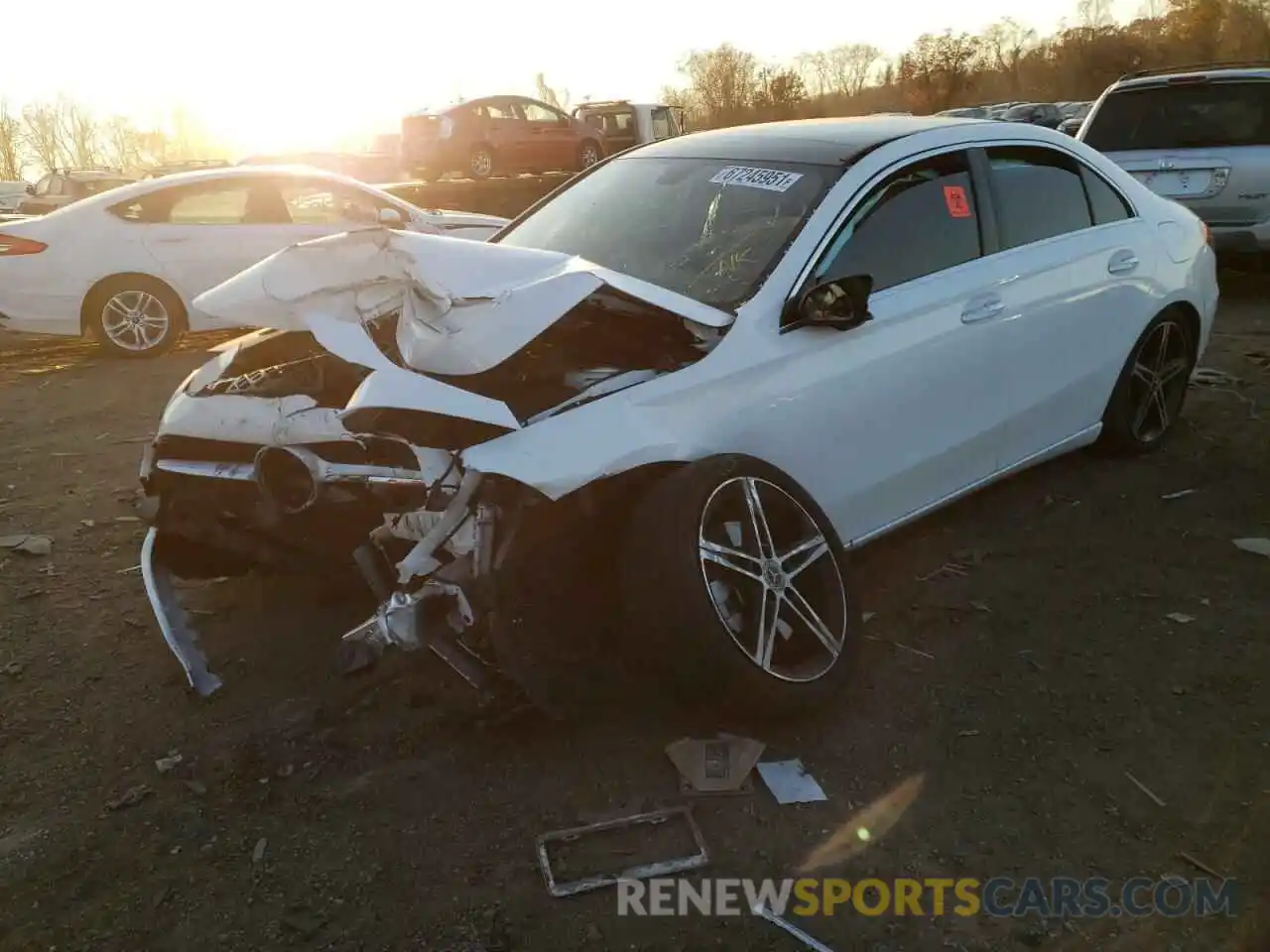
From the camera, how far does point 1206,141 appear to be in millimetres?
8758

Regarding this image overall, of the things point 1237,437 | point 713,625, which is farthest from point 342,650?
point 1237,437

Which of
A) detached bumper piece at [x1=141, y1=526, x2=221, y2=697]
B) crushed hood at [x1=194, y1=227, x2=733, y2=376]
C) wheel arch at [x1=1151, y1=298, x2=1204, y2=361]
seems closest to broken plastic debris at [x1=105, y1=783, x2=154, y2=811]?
detached bumper piece at [x1=141, y1=526, x2=221, y2=697]

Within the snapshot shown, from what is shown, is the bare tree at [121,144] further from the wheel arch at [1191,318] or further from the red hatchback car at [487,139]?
the wheel arch at [1191,318]

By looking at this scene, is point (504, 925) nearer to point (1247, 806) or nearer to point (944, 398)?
point (1247, 806)

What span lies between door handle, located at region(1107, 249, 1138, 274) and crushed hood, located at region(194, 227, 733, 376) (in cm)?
226

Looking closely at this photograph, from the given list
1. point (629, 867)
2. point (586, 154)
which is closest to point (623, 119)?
point (586, 154)

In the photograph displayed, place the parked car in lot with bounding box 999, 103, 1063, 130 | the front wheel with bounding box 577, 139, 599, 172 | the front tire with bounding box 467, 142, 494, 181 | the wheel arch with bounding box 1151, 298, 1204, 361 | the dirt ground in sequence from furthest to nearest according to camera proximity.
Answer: the parked car in lot with bounding box 999, 103, 1063, 130 < the front wheel with bounding box 577, 139, 599, 172 < the front tire with bounding box 467, 142, 494, 181 < the wheel arch with bounding box 1151, 298, 1204, 361 < the dirt ground

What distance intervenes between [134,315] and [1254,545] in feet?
26.6

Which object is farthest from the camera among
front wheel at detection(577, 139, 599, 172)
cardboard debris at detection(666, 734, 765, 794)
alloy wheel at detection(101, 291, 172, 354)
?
front wheel at detection(577, 139, 599, 172)

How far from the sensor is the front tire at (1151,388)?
5000 millimetres

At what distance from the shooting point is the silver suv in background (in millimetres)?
8562

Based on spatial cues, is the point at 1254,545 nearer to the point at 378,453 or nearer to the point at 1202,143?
the point at 378,453

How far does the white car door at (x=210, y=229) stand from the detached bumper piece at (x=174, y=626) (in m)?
5.55

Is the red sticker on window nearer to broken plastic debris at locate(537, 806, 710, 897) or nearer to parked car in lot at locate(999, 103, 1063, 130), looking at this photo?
broken plastic debris at locate(537, 806, 710, 897)
